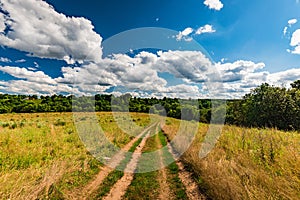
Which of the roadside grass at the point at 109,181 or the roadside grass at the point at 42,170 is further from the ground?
the roadside grass at the point at 42,170

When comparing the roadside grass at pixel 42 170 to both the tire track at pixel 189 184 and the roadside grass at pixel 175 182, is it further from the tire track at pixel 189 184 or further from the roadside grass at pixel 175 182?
the tire track at pixel 189 184

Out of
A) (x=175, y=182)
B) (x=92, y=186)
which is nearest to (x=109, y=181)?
(x=92, y=186)

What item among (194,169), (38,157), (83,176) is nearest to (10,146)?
(38,157)

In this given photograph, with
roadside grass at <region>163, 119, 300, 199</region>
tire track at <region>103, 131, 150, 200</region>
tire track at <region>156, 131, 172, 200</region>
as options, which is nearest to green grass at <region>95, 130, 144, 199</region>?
tire track at <region>103, 131, 150, 200</region>

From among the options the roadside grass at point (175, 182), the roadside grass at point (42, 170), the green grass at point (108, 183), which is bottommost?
the roadside grass at point (175, 182)

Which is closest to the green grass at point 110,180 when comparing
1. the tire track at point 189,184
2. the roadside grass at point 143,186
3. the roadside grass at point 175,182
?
the roadside grass at point 143,186

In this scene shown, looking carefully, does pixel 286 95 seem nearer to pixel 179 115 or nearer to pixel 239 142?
pixel 239 142

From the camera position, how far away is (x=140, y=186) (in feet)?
22.9

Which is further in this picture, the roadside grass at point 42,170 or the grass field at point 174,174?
the roadside grass at point 42,170

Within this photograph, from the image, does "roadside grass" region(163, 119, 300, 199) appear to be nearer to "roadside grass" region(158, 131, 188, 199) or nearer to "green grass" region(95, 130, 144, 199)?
"roadside grass" region(158, 131, 188, 199)

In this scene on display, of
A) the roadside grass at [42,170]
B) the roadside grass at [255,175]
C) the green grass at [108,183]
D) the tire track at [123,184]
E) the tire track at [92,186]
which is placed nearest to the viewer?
the roadside grass at [255,175]

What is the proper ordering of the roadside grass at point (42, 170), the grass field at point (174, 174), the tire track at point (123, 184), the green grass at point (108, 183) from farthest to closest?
the green grass at point (108, 183) → the tire track at point (123, 184) → the roadside grass at point (42, 170) → the grass field at point (174, 174)

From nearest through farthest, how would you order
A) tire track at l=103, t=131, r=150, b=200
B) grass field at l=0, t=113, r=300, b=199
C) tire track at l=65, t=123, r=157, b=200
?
1. grass field at l=0, t=113, r=300, b=199
2. tire track at l=65, t=123, r=157, b=200
3. tire track at l=103, t=131, r=150, b=200

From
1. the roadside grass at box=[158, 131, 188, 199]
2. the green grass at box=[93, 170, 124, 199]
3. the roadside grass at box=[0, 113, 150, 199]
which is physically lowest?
the roadside grass at box=[158, 131, 188, 199]
